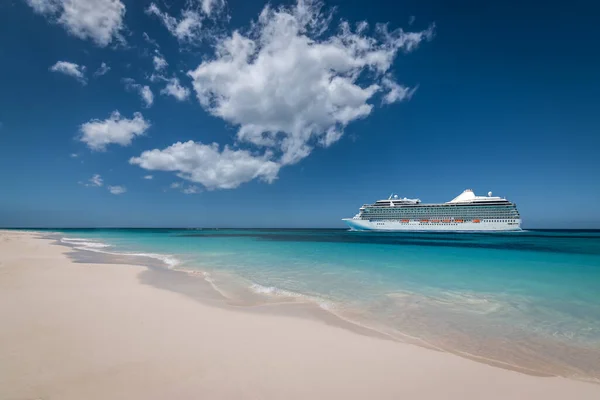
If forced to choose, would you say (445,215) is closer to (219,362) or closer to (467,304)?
(467,304)

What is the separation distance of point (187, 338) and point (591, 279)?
17.6m

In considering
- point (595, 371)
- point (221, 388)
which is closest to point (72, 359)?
point (221, 388)

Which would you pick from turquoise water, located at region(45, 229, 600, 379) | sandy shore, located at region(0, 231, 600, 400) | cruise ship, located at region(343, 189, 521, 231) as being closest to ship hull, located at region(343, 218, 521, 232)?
cruise ship, located at region(343, 189, 521, 231)

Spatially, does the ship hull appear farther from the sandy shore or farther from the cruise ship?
the sandy shore

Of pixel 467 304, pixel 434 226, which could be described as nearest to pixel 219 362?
pixel 467 304

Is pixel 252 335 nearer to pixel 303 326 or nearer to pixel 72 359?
pixel 303 326

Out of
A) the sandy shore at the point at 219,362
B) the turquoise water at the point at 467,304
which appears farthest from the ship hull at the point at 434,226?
the sandy shore at the point at 219,362

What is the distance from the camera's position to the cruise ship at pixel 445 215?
71312mm

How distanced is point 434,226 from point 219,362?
271 feet

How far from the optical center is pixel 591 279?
1250 cm

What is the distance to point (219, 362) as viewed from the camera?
4074mm

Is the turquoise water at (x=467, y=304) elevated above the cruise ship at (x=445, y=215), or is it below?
below

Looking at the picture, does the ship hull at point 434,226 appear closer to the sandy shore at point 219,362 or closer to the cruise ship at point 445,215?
the cruise ship at point 445,215

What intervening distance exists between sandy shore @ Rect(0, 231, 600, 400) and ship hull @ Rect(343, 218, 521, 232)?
7957 cm
